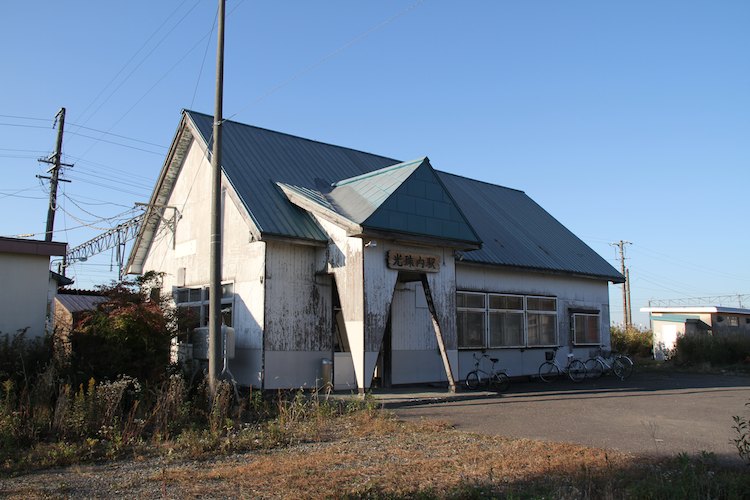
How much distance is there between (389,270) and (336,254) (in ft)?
4.45

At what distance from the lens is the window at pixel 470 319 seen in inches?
752

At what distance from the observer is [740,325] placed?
3762 centimetres

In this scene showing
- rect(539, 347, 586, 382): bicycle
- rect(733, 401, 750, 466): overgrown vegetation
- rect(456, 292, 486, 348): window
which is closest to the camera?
rect(733, 401, 750, 466): overgrown vegetation

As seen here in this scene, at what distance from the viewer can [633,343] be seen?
118 ft

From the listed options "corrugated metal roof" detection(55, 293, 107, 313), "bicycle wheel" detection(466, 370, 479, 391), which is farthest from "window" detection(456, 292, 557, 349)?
"corrugated metal roof" detection(55, 293, 107, 313)

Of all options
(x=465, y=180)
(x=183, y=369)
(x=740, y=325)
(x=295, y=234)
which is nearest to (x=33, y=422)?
(x=183, y=369)

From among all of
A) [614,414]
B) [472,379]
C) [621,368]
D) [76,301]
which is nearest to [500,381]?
[472,379]

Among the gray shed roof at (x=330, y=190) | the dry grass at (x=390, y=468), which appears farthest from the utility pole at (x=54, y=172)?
the dry grass at (x=390, y=468)

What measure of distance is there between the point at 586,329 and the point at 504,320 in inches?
199

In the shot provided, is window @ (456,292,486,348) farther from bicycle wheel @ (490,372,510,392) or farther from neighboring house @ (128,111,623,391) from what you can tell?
bicycle wheel @ (490,372,510,392)

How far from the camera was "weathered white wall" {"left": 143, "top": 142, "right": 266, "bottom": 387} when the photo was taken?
1537 cm

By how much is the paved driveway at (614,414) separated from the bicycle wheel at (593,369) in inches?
136

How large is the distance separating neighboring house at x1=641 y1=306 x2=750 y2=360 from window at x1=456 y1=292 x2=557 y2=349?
12272mm

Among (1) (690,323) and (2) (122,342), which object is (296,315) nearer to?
(2) (122,342)
